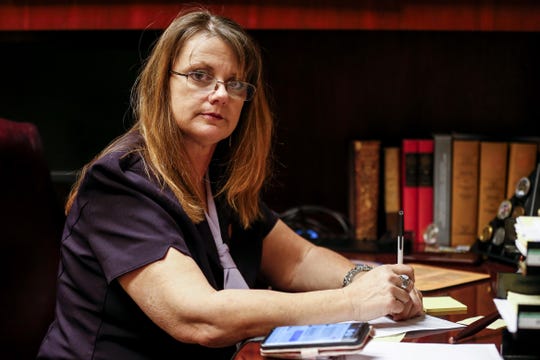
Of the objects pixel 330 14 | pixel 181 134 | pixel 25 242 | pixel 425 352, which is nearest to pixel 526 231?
pixel 425 352

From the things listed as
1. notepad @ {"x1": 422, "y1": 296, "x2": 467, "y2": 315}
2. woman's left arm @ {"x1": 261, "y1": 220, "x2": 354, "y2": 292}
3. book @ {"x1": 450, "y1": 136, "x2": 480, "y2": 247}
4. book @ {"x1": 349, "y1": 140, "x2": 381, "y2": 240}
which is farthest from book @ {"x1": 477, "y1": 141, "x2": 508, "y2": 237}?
notepad @ {"x1": 422, "y1": 296, "x2": 467, "y2": 315}

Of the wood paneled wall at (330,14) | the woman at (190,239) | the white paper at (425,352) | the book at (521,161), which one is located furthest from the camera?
the book at (521,161)

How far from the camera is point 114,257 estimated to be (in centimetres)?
141

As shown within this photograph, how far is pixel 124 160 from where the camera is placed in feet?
4.92

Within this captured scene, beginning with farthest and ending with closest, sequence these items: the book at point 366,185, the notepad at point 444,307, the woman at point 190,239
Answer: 1. the book at point 366,185
2. the notepad at point 444,307
3. the woman at point 190,239

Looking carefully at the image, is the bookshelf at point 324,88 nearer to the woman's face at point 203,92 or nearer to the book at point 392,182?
the book at point 392,182

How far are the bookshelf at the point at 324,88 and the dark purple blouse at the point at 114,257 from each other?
960 mm

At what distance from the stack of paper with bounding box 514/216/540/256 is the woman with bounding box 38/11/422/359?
26 centimetres

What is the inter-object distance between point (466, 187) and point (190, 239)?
1.07 metres

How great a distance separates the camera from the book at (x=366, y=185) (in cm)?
241

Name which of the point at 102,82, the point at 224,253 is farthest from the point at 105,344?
the point at 102,82

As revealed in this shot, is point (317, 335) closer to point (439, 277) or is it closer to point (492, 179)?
point (439, 277)

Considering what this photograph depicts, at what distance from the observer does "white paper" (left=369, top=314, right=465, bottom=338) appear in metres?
1.38

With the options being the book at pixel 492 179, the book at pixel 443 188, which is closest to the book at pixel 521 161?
the book at pixel 492 179
